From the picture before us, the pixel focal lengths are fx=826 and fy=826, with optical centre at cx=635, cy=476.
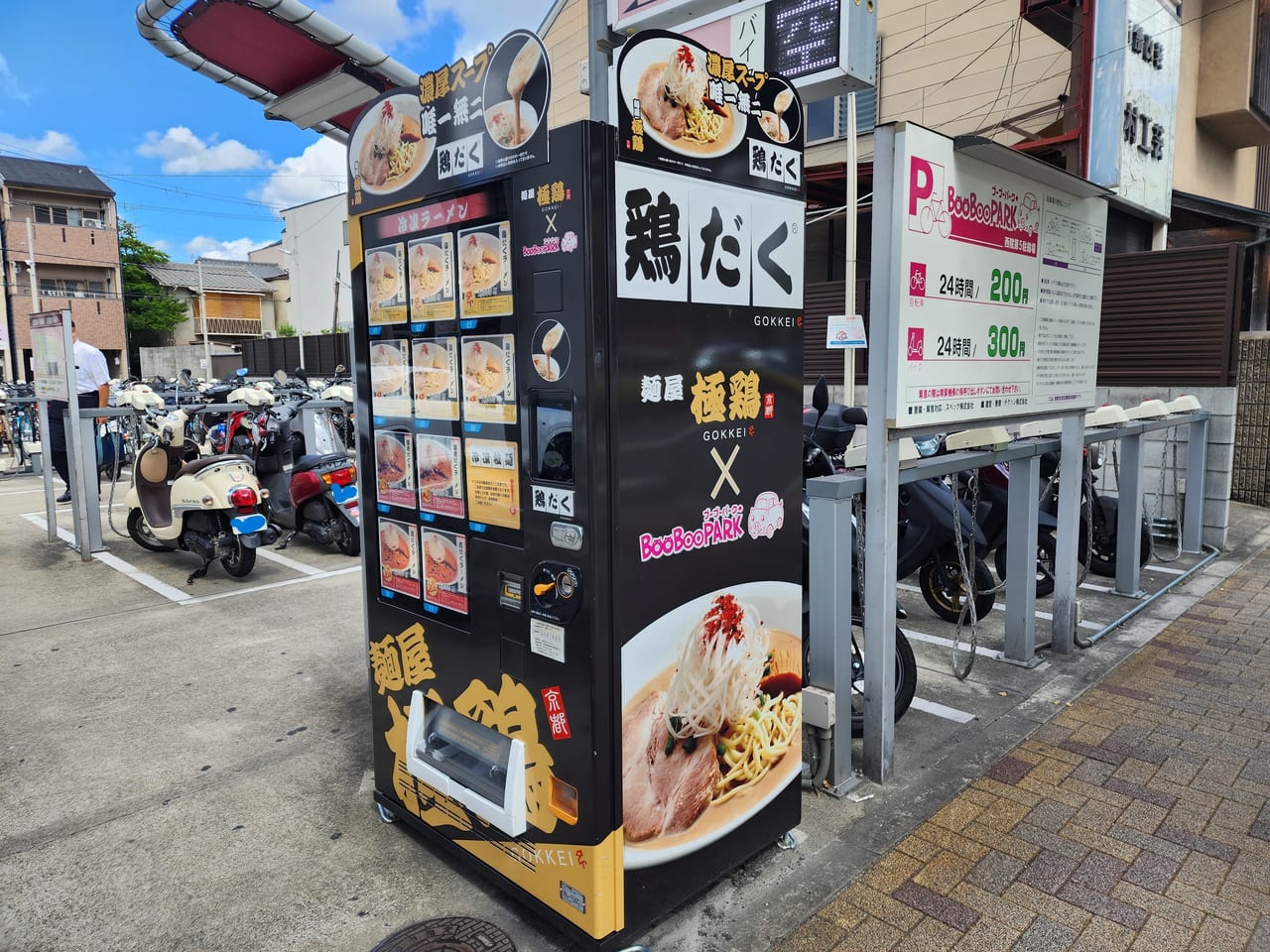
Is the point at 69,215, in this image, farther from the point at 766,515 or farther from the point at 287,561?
the point at 766,515

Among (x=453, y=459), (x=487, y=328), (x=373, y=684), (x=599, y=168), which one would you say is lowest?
(x=373, y=684)

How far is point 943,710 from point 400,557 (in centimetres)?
259

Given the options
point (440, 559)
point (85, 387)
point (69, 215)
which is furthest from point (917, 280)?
point (69, 215)

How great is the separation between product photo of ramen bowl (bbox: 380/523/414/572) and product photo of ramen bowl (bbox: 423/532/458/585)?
3.3 inches

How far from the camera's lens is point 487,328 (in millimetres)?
2250

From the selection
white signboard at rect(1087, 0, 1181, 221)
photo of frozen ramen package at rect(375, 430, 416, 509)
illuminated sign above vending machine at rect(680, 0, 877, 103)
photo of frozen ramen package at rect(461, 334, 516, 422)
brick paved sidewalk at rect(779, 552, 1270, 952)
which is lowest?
brick paved sidewalk at rect(779, 552, 1270, 952)

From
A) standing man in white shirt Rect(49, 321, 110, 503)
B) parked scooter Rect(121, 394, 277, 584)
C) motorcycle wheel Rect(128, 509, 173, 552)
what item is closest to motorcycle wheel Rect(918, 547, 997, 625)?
parked scooter Rect(121, 394, 277, 584)

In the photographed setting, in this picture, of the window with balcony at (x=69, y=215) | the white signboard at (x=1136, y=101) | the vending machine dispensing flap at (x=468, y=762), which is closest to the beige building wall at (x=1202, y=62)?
the white signboard at (x=1136, y=101)

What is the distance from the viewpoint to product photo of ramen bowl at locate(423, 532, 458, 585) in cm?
247

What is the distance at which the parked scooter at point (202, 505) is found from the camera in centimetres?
589

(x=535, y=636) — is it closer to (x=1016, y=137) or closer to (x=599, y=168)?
(x=599, y=168)

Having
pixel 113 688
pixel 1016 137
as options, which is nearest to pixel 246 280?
pixel 1016 137

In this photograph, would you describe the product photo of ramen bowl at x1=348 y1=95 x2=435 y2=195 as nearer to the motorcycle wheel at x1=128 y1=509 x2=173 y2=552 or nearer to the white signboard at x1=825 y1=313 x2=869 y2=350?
the white signboard at x1=825 y1=313 x2=869 y2=350

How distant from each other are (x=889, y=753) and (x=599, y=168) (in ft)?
7.81
